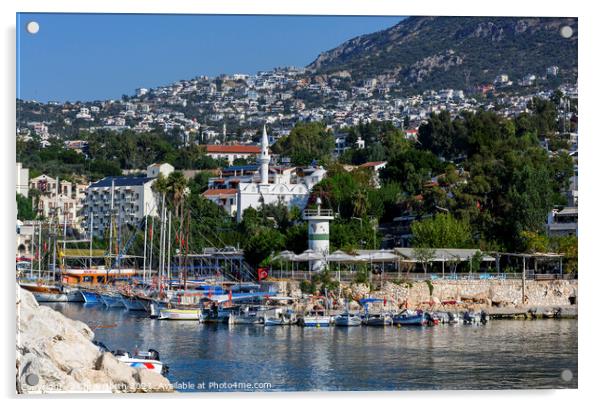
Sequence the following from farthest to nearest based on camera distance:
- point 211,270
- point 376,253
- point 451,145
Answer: point 451,145 → point 211,270 → point 376,253

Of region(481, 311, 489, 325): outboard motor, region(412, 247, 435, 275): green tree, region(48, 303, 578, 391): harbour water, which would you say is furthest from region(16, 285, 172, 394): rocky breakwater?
→ region(412, 247, 435, 275): green tree

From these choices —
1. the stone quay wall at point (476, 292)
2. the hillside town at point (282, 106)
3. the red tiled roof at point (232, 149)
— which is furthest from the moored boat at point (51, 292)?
the red tiled roof at point (232, 149)

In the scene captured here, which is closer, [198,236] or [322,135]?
[198,236]

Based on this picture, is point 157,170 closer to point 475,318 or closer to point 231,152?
point 231,152

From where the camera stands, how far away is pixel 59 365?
11.0 m

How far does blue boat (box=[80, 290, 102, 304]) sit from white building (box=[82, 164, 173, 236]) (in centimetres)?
716

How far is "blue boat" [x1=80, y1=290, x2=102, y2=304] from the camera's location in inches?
1193

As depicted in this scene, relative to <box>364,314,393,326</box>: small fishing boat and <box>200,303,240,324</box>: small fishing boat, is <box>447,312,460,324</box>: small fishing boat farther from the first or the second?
<box>200,303,240,324</box>: small fishing boat

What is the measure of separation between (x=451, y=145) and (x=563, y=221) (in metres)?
15.8

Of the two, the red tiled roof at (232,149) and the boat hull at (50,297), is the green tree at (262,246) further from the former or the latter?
the red tiled roof at (232,149)

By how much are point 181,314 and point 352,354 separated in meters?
8.16

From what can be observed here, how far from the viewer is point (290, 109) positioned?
5306cm
